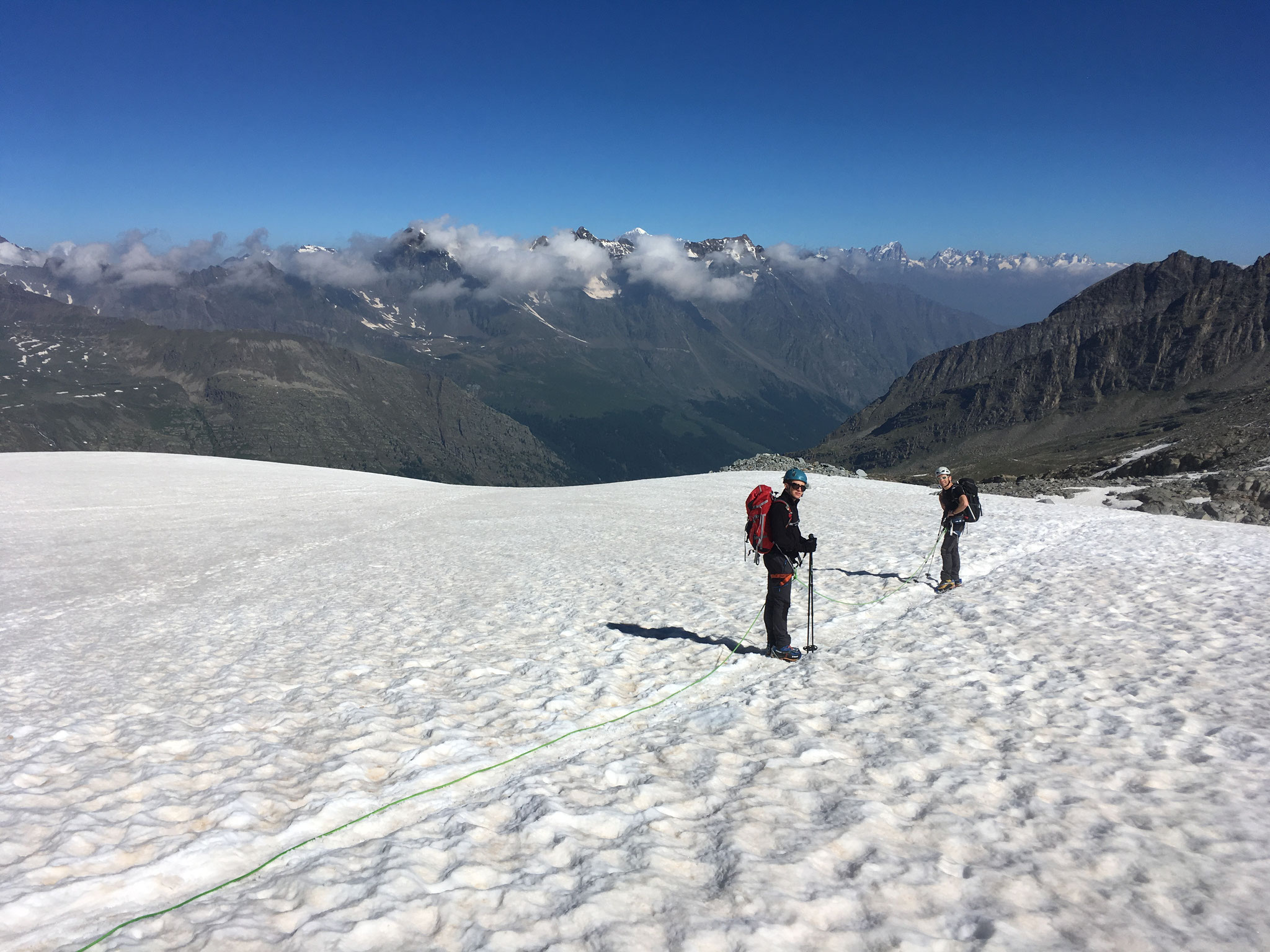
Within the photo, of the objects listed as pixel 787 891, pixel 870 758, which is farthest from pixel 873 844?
pixel 870 758

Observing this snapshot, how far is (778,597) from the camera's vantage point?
12.2 meters

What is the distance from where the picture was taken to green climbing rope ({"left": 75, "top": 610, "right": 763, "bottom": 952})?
18.3 ft

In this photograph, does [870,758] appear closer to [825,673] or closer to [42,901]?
[825,673]

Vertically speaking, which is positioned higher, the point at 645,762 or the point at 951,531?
the point at 951,531

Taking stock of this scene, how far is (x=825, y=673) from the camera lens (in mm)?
11539

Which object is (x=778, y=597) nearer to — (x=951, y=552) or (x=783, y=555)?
(x=783, y=555)

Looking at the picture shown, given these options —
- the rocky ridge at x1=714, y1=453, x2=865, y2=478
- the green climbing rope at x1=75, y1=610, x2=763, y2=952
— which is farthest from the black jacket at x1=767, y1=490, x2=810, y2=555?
the rocky ridge at x1=714, y1=453, x2=865, y2=478

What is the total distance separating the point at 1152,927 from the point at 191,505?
39952 mm

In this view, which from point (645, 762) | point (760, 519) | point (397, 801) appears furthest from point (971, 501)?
point (397, 801)

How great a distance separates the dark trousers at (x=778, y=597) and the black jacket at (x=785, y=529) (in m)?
0.21

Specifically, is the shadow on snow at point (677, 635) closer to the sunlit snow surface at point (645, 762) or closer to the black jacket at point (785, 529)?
the sunlit snow surface at point (645, 762)

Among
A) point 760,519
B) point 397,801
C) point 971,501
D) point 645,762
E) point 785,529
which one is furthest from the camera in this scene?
point 971,501

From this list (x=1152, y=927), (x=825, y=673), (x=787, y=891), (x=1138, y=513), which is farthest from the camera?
(x=1138, y=513)

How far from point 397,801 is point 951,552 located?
46.1ft
